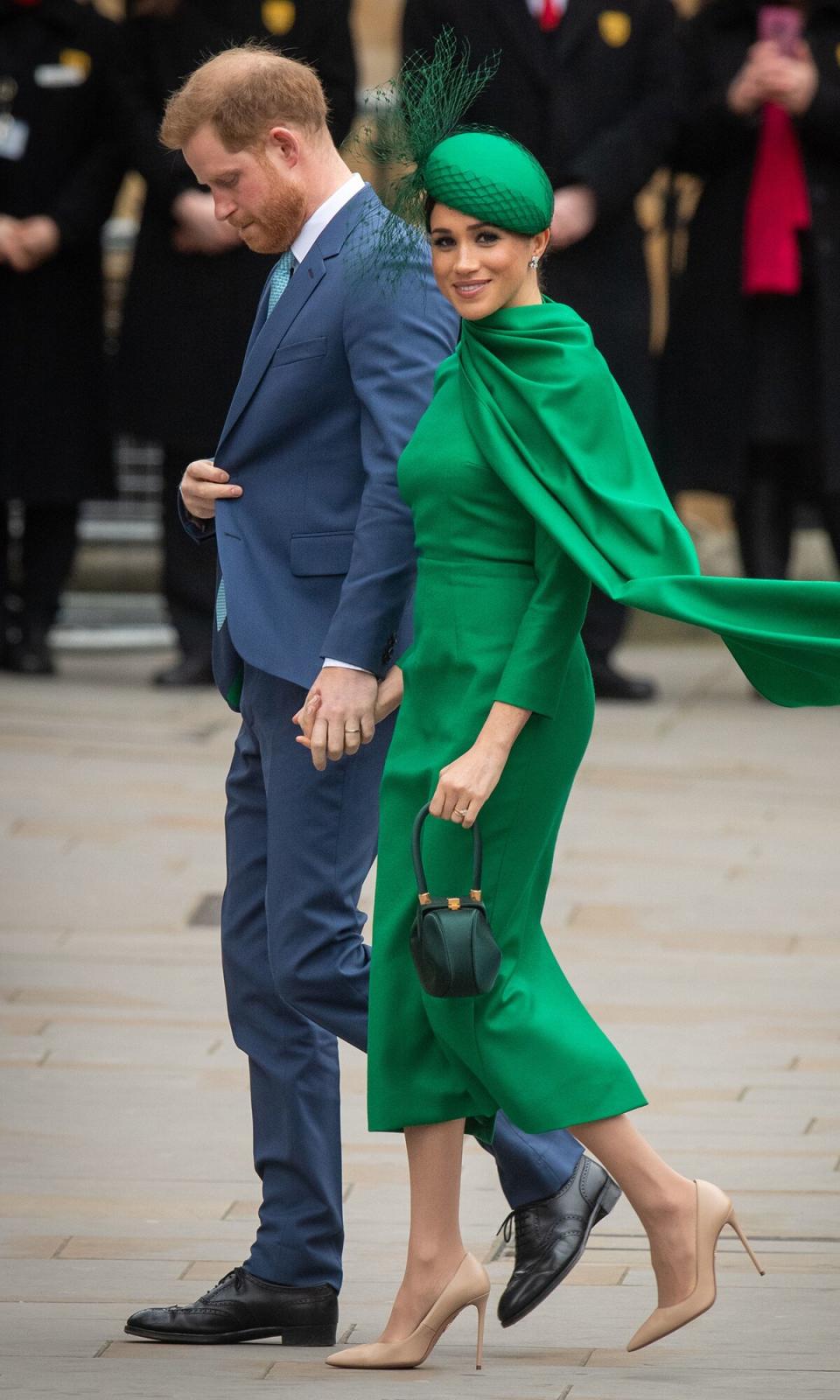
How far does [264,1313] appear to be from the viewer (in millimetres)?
3719

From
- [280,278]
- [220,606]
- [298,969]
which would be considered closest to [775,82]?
[280,278]

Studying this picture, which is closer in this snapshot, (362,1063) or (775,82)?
(362,1063)

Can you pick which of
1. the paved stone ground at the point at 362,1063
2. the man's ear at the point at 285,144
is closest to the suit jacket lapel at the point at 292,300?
the man's ear at the point at 285,144

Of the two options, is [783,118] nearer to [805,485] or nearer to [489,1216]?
[805,485]

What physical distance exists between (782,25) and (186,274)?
2.12 meters

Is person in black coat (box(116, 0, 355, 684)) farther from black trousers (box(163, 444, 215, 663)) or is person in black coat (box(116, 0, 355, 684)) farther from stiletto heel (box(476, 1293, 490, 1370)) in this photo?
stiletto heel (box(476, 1293, 490, 1370))

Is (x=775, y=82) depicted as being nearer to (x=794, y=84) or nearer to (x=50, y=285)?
(x=794, y=84)

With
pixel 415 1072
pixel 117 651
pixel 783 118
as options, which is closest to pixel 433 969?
pixel 415 1072

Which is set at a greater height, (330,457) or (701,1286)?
(330,457)

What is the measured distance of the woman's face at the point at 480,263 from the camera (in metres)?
3.38

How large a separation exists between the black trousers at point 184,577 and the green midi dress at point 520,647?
17.2ft

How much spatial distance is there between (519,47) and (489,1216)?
4.91 metres

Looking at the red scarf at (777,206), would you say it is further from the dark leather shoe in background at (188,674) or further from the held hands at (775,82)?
the dark leather shoe in background at (188,674)

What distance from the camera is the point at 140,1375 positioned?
3.47 m
